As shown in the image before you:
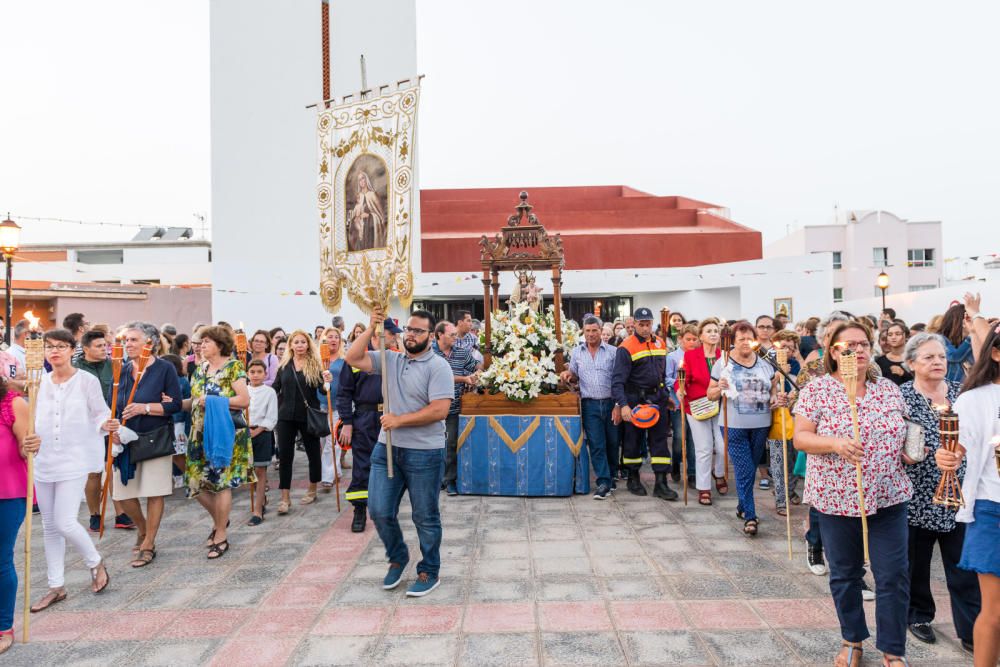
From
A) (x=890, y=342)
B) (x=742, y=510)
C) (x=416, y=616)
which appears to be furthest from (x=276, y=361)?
(x=890, y=342)

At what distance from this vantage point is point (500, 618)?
13.4 ft

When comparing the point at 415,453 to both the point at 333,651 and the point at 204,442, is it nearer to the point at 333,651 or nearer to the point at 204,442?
the point at 333,651

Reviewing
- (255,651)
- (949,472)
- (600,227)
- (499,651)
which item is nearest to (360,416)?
(255,651)

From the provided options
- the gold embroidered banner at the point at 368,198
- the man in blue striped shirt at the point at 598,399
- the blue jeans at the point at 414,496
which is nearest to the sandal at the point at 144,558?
the blue jeans at the point at 414,496

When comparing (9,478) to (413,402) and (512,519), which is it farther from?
(512,519)

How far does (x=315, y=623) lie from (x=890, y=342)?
21.4 ft

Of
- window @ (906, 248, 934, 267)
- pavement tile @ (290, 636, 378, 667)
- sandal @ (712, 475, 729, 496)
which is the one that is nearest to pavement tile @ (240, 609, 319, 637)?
pavement tile @ (290, 636, 378, 667)

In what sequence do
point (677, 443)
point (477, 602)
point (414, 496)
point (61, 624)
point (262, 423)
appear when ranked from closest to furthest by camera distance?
point (61, 624), point (477, 602), point (414, 496), point (262, 423), point (677, 443)

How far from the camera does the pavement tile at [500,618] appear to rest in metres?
3.94

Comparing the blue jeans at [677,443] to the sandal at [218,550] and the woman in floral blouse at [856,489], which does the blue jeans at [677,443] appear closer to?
the woman in floral blouse at [856,489]

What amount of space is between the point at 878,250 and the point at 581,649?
42.1 meters

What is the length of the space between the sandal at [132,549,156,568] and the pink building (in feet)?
131

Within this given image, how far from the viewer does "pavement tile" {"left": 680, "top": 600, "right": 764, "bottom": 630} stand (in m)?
3.90

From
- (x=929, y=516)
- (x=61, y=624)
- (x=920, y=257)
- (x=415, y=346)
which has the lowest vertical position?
(x=61, y=624)
